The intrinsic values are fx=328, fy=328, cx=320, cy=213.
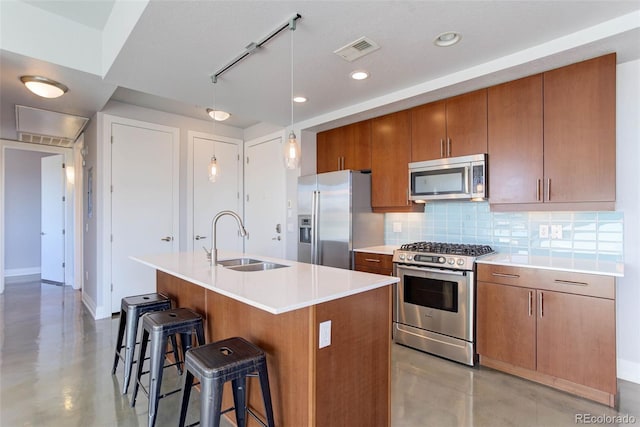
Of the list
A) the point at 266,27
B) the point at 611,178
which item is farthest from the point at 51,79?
the point at 611,178

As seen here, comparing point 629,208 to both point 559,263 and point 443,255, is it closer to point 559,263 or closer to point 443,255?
point 559,263

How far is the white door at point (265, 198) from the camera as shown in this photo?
473cm

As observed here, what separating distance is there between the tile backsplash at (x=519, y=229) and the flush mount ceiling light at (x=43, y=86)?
373cm

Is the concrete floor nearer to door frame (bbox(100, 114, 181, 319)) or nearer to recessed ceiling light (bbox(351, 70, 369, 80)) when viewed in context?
door frame (bbox(100, 114, 181, 319))

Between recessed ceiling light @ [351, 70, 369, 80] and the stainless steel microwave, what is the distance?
1.05 m

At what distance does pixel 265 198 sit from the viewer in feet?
16.4

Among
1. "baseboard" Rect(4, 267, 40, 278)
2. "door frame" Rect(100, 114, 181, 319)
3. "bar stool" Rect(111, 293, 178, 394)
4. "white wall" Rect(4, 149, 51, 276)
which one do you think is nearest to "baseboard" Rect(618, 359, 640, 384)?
"bar stool" Rect(111, 293, 178, 394)

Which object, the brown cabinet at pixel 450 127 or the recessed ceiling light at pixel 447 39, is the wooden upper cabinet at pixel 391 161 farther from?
the recessed ceiling light at pixel 447 39

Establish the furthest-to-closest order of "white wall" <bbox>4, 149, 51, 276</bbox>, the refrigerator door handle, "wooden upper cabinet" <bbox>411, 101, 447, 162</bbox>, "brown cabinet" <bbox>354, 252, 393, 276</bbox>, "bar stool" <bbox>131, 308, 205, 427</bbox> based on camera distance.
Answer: "white wall" <bbox>4, 149, 51, 276</bbox> < the refrigerator door handle < "brown cabinet" <bbox>354, 252, 393, 276</bbox> < "wooden upper cabinet" <bbox>411, 101, 447, 162</bbox> < "bar stool" <bbox>131, 308, 205, 427</bbox>

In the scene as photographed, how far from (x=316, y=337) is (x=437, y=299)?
70.2 inches

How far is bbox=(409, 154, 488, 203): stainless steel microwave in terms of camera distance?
293cm

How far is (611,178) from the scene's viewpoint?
2.29m

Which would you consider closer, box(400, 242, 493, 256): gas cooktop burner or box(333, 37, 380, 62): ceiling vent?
box(333, 37, 380, 62): ceiling vent

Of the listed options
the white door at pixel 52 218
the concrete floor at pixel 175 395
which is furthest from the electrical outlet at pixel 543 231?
the white door at pixel 52 218
